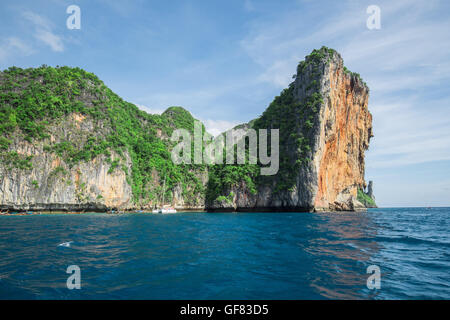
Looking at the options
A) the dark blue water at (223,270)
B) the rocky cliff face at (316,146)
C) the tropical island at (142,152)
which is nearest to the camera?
the dark blue water at (223,270)

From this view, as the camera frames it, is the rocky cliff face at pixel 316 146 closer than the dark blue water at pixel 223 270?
No

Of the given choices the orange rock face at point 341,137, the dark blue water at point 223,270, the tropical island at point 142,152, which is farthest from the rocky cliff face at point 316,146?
the dark blue water at point 223,270

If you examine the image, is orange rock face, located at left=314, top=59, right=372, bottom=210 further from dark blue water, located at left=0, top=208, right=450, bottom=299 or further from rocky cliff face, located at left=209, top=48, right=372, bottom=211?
dark blue water, located at left=0, top=208, right=450, bottom=299

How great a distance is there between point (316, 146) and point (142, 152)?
1915 inches

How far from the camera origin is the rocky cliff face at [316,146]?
1948 inches

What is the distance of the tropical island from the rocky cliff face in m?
0.24

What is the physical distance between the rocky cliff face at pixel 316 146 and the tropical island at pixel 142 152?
24cm

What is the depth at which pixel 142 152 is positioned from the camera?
2621 inches

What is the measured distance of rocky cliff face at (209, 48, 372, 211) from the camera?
49469mm

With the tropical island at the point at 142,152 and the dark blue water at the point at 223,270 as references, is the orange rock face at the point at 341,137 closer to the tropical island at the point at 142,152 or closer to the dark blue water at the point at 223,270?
the tropical island at the point at 142,152

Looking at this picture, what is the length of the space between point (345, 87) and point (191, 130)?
59117 mm

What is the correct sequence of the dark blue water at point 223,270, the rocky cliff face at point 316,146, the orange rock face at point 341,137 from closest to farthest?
the dark blue water at point 223,270, the rocky cliff face at point 316,146, the orange rock face at point 341,137

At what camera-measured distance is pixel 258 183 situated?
5522 centimetres
